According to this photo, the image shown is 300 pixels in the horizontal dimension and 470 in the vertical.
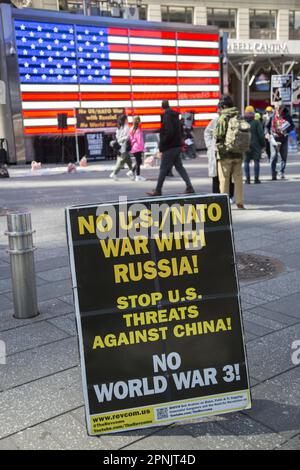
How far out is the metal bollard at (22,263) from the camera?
4.32m

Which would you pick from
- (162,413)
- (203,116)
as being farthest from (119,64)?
(162,413)

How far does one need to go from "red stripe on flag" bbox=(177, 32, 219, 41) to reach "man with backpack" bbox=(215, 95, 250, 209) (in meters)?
14.4

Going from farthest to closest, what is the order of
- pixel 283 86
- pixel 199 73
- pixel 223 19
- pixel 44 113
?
pixel 223 19, pixel 199 73, pixel 283 86, pixel 44 113

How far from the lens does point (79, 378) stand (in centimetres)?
346

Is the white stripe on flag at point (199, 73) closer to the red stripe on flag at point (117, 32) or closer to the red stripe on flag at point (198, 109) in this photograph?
the red stripe on flag at point (198, 109)

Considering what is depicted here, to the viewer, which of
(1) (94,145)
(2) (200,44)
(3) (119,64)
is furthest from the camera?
(2) (200,44)

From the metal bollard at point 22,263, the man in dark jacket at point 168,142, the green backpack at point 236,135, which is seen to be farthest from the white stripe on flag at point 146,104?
the metal bollard at point 22,263

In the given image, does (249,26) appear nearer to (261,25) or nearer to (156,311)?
(261,25)

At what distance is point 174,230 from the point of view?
9.34 ft

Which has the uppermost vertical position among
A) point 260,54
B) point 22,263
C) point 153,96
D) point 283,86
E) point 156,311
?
point 260,54

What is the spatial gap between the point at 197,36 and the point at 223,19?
54.8ft

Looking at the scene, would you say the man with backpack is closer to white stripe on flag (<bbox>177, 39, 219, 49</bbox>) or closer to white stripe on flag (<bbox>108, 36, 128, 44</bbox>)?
white stripe on flag (<bbox>108, 36, 128, 44</bbox>)

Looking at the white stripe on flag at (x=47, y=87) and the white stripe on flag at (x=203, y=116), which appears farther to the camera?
the white stripe on flag at (x=203, y=116)

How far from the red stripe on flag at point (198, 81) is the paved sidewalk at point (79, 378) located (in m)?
15.7
